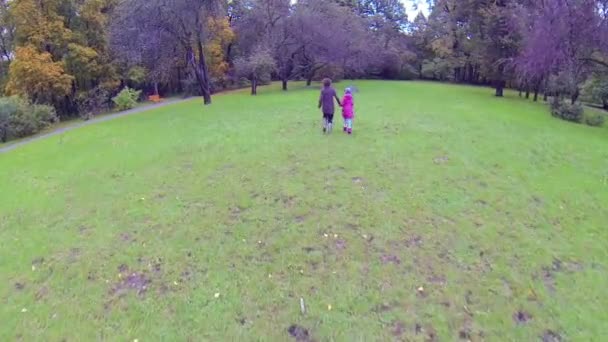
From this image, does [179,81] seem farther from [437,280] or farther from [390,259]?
[437,280]

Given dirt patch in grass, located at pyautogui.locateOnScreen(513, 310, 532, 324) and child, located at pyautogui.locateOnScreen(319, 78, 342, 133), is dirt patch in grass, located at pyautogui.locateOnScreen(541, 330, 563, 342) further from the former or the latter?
child, located at pyautogui.locateOnScreen(319, 78, 342, 133)

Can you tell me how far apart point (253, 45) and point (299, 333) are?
32614 millimetres

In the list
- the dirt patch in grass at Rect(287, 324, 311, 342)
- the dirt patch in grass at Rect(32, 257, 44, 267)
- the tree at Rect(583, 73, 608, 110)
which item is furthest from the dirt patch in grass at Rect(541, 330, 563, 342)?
the tree at Rect(583, 73, 608, 110)

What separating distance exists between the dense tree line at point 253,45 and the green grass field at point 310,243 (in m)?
10.2

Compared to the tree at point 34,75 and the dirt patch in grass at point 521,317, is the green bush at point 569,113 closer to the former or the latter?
the dirt patch in grass at point 521,317

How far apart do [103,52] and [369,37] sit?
2426 centimetres

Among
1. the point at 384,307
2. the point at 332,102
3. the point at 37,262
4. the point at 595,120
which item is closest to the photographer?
the point at 384,307

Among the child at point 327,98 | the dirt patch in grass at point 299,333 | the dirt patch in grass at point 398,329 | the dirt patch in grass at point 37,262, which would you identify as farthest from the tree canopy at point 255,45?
the dirt patch in grass at point 299,333

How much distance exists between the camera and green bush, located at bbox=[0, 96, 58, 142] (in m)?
17.4

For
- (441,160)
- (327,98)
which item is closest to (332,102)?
(327,98)

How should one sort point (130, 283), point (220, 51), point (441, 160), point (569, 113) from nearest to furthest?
point (130, 283)
point (441, 160)
point (569, 113)
point (220, 51)

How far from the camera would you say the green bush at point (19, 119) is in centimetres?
1739

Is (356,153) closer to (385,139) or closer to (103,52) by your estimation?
(385,139)

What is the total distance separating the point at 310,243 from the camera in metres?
5.73
